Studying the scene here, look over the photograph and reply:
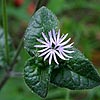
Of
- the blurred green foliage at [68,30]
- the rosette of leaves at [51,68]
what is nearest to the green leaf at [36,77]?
the rosette of leaves at [51,68]

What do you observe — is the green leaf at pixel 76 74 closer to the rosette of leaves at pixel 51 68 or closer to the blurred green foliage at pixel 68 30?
the rosette of leaves at pixel 51 68

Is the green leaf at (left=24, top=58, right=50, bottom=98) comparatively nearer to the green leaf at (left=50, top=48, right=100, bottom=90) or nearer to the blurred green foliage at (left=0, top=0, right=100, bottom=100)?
the green leaf at (left=50, top=48, right=100, bottom=90)

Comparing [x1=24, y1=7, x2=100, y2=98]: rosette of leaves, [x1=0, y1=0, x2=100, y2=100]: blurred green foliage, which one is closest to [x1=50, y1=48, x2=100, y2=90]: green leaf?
[x1=24, y1=7, x2=100, y2=98]: rosette of leaves

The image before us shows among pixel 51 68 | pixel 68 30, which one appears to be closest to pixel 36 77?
pixel 51 68

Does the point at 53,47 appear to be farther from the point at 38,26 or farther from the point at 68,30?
the point at 68,30

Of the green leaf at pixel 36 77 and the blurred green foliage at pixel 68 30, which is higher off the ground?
the blurred green foliage at pixel 68 30

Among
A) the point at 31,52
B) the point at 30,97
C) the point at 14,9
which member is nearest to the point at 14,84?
the point at 30,97

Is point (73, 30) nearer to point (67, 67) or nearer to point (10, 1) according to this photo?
point (10, 1)
